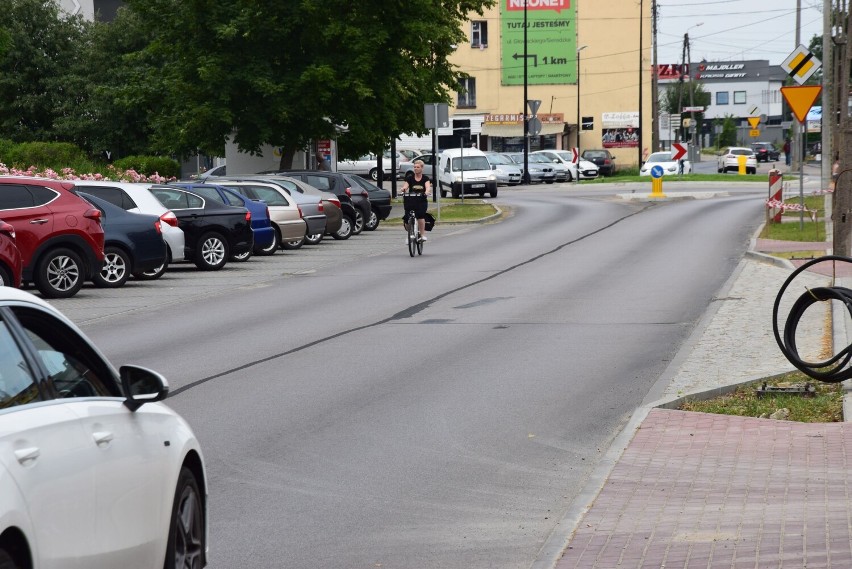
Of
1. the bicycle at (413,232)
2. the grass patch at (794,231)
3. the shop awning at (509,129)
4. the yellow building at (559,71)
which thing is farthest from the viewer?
the shop awning at (509,129)

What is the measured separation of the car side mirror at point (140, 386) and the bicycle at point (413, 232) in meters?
21.9

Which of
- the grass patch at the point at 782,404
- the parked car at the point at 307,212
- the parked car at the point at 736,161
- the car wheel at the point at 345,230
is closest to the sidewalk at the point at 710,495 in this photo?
the grass patch at the point at 782,404

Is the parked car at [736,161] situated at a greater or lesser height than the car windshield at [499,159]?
lesser

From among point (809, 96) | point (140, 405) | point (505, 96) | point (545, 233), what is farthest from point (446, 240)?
point (505, 96)

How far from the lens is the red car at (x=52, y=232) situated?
1939cm

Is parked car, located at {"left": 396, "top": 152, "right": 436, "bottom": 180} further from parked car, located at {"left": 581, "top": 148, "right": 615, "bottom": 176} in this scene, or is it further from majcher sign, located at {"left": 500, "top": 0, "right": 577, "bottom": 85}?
majcher sign, located at {"left": 500, "top": 0, "right": 577, "bottom": 85}

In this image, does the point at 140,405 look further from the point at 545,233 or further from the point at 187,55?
the point at 187,55

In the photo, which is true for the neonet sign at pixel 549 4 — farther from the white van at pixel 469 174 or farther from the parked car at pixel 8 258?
the parked car at pixel 8 258

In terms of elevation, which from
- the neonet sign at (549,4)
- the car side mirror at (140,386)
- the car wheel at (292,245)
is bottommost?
the car wheel at (292,245)

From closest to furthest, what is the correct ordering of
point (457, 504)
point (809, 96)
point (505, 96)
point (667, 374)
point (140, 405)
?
1. point (140, 405)
2. point (457, 504)
3. point (667, 374)
4. point (809, 96)
5. point (505, 96)

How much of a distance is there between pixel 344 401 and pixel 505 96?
81.5 metres

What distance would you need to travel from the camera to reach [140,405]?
16.0ft

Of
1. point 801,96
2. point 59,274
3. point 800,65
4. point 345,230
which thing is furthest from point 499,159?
point 59,274

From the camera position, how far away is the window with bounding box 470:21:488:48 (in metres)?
89.9
